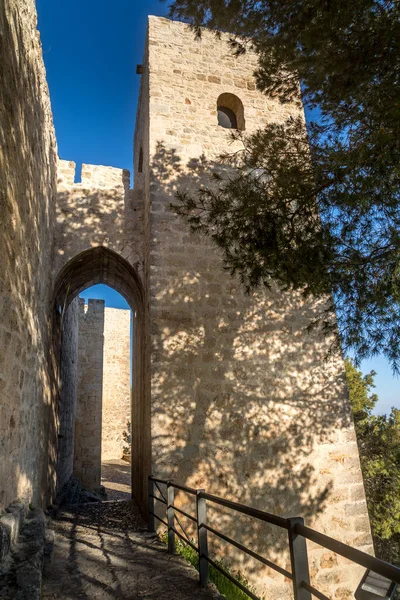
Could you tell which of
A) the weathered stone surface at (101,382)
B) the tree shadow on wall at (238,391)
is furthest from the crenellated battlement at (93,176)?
the weathered stone surface at (101,382)

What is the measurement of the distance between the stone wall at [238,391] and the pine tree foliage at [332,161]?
1.77 meters

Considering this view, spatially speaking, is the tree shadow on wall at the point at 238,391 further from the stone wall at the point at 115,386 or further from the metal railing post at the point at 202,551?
the stone wall at the point at 115,386

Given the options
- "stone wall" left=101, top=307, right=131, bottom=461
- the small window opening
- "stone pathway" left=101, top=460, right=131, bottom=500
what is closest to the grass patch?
"stone pathway" left=101, top=460, right=131, bottom=500

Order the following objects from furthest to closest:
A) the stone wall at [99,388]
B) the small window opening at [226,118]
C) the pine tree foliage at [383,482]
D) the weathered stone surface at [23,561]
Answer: the stone wall at [99,388] < the pine tree foliage at [383,482] < the small window opening at [226,118] < the weathered stone surface at [23,561]

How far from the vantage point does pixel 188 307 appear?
589 cm

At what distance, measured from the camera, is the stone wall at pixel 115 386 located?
18.3m

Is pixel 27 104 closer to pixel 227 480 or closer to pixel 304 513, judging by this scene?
pixel 227 480

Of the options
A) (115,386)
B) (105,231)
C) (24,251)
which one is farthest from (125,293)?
(115,386)

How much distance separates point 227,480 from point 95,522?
2163mm

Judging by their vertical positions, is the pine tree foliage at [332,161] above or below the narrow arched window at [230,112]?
below

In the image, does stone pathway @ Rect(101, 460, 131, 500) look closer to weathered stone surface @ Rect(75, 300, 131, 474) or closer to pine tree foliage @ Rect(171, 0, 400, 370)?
Result: weathered stone surface @ Rect(75, 300, 131, 474)

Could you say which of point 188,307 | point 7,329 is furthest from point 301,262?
point 7,329

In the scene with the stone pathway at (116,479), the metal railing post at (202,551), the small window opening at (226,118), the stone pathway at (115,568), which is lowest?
the stone pathway at (116,479)

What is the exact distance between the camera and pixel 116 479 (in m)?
14.7
